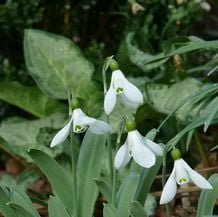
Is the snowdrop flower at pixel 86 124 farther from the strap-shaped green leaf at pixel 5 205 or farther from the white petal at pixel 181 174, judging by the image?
the strap-shaped green leaf at pixel 5 205

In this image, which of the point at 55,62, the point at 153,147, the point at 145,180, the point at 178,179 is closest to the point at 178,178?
the point at 178,179

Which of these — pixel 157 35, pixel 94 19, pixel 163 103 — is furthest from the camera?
pixel 94 19

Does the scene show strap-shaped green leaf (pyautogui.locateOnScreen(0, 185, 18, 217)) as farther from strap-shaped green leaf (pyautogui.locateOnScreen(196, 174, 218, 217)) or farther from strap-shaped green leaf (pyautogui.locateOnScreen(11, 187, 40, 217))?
strap-shaped green leaf (pyautogui.locateOnScreen(196, 174, 218, 217))

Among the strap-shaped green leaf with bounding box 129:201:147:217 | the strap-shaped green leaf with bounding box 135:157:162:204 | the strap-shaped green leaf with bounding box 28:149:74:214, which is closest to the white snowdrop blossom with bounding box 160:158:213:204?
the strap-shaped green leaf with bounding box 129:201:147:217

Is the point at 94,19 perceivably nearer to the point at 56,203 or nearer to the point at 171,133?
the point at 171,133

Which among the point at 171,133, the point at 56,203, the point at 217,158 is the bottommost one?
the point at 217,158

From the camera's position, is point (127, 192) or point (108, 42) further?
point (108, 42)

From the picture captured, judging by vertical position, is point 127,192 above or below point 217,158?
above

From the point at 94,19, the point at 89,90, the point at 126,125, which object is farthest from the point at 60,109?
the point at 126,125
